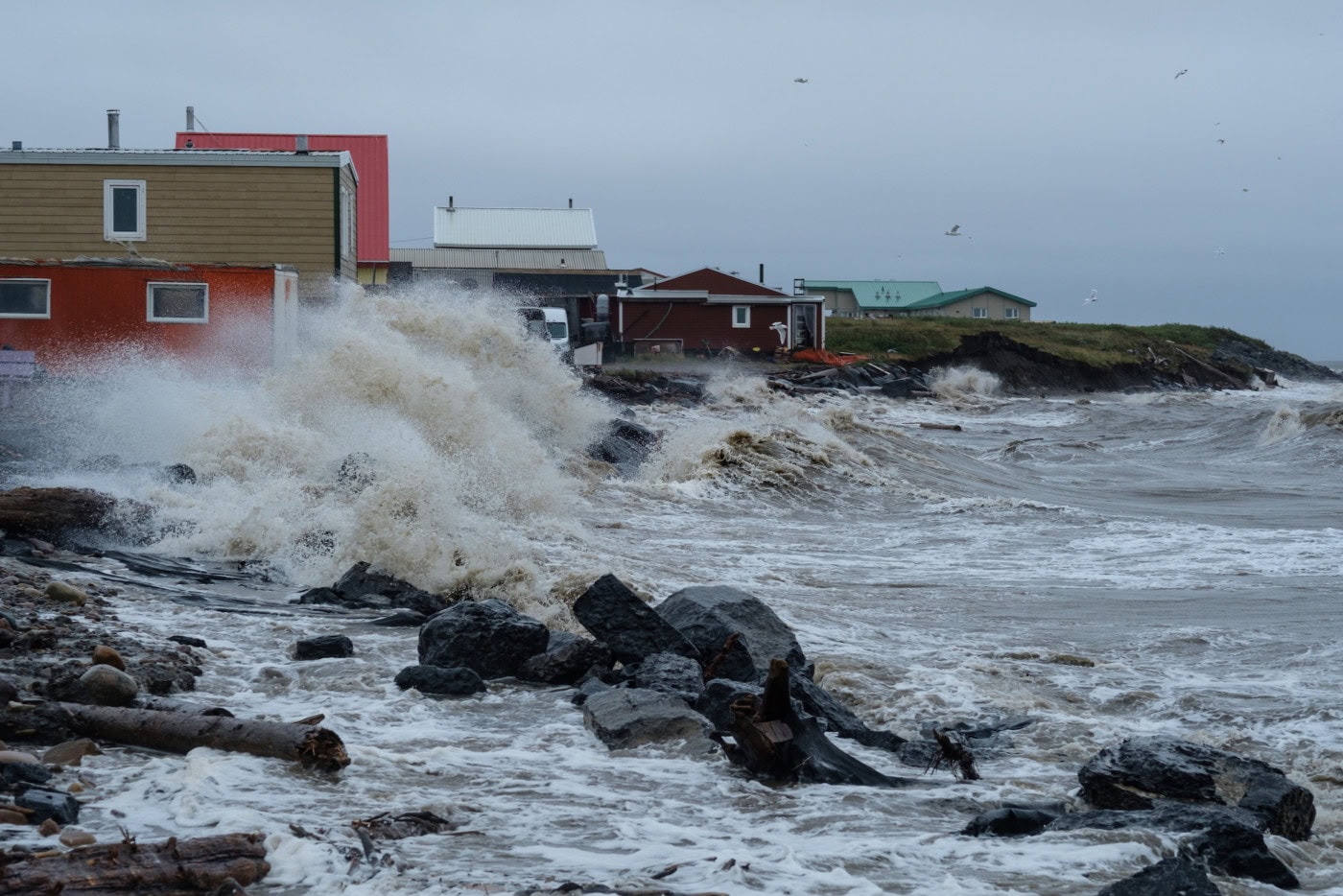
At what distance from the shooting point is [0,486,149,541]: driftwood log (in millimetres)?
10188

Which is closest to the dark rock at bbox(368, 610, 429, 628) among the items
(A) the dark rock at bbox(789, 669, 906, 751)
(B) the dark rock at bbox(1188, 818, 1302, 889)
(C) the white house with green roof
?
(A) the dark rock at bbox(789, 669, 906, 751)

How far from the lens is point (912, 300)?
3903 inches

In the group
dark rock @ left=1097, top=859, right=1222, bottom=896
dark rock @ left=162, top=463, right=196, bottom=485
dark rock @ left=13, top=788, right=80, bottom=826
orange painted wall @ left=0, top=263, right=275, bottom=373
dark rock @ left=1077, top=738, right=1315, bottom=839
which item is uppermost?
orange painted wall @ left=0, top=263, right=275, bottom=373

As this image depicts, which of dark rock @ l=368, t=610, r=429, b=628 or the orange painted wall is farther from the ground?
the orange painted wall

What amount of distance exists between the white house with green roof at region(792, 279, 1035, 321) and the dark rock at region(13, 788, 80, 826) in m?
87.6

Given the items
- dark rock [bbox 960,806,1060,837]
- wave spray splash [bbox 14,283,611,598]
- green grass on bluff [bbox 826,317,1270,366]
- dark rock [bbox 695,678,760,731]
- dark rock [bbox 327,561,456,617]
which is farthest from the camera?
green grass on bluff [bbox 826,317,1270,366]

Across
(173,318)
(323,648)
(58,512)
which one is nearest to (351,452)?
(58,512)

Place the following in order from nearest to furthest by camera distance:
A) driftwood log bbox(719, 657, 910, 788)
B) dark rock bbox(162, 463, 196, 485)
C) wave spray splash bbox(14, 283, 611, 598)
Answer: driftwood log bbox(719, 657, 910, 788), wave spray splash bbox(14, 283, 611, 598), dark rock bbox(162, 463, 196, 485)

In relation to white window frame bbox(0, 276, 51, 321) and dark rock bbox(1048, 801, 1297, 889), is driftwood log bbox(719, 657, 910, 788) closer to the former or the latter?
dark rock bbox(1048, 801, 1297, 889)

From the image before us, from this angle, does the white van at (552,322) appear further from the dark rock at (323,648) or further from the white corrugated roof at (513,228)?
the white corrugated roof at (513,228)

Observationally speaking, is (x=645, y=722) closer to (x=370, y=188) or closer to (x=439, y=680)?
(x=439, y=680)

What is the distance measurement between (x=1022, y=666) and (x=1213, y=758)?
2888mm

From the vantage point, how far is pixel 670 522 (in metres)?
16.3

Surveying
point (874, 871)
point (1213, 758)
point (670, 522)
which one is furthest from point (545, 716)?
point (670, 522)
